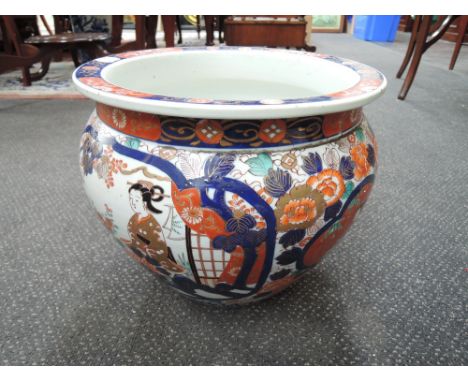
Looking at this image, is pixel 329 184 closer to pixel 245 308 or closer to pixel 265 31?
pixel 245 308

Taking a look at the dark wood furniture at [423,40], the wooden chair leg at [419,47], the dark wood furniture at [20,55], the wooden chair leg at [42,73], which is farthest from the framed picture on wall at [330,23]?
the dark wood furniture at [20,55]

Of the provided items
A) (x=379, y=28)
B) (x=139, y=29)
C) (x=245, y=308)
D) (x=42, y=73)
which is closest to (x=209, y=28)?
(x=139, y=29)

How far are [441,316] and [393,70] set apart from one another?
2.61 meters

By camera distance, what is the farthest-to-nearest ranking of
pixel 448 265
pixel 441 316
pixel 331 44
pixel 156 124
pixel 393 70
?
pixel 331 44, pixel 393 70, pixel 448 265, pixel 441 316, pixel 156 124

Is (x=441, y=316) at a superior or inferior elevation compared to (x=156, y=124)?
inferior

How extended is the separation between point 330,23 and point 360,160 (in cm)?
559

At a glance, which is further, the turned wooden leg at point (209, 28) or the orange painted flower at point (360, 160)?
the turned wooden leg at point (209, 28)

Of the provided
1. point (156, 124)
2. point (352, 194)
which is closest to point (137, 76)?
point (156, 124)

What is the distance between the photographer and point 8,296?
78cm

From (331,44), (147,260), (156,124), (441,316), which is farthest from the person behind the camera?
(331,44)

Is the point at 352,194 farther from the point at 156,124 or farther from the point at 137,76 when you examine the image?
the point at 137,76

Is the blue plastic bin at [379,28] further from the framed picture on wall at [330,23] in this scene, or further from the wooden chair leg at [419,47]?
the wooden chair leg at [419,47]

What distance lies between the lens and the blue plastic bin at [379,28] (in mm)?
4469

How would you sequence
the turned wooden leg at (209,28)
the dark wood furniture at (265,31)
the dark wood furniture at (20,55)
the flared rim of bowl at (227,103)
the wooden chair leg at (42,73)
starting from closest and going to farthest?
the flared rim of bowl at (227,103) < the dark wood furniture at (20,55) < the wooden chair leg at (42,73) < the dark wood furniture at (265,31) < the turned wooden leg at (209,28)
